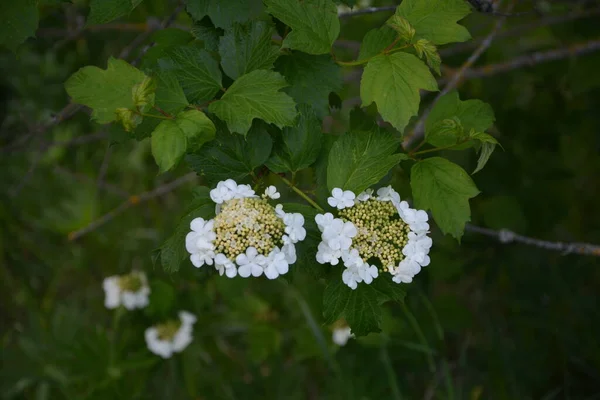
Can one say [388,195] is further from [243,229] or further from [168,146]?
[168,146]

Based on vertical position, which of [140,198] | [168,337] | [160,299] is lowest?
[168,337]

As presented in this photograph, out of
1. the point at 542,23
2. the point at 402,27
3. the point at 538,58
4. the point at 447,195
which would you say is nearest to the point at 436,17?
the point at 402,27

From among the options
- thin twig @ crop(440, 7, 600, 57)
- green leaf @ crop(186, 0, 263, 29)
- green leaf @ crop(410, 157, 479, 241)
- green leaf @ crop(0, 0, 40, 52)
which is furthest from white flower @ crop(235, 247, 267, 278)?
thin twig @ crop(440, 7, 600, 57)

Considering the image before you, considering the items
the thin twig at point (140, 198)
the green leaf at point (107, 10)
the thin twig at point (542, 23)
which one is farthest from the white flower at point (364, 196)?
the thin twig at point (542, 23)

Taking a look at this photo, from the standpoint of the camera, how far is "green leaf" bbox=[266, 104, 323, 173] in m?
1.06

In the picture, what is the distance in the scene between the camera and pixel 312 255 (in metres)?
1.05

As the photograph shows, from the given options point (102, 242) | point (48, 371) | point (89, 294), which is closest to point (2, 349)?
point (48, 371)

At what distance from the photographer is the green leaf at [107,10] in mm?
1063

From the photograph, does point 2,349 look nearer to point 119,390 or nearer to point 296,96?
point 119,390

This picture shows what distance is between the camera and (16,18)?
1.12m

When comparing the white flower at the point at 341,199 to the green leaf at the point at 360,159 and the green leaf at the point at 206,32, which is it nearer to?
the green leaf at the point at 360,159

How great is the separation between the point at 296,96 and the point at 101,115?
36 cm

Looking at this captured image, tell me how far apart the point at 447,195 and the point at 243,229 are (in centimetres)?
38

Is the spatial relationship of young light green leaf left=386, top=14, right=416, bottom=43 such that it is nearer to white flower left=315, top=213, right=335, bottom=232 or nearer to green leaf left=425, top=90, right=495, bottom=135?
green leaf left=425, top=90, right=495, bottom=135
